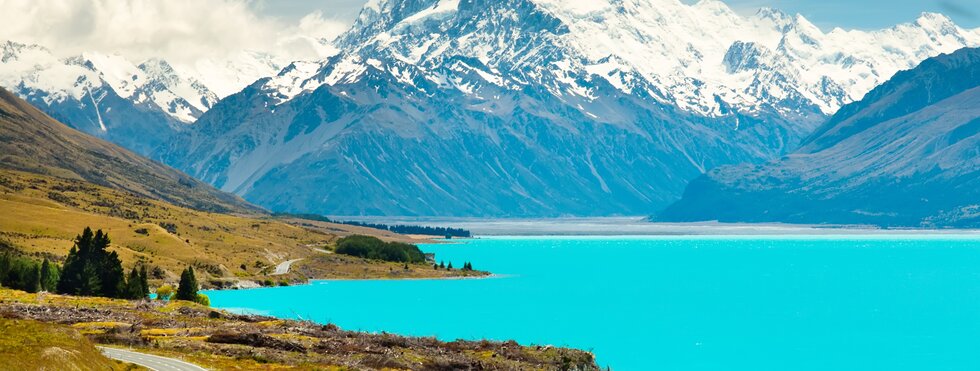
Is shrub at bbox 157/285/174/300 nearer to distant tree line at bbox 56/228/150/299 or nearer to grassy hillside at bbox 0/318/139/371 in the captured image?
distant tree line at bbox 56/228/150/299

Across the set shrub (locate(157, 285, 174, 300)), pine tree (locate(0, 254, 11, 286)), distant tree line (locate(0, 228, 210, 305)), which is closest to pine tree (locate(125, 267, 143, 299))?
distant tree line (locate(0, 228, 210, 305))

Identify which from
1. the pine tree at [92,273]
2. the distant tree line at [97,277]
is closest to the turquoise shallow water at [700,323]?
the distant tree line at [97,277]

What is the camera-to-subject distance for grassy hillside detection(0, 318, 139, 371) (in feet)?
168

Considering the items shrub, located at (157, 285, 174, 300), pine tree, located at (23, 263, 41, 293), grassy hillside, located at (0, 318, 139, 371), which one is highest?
pine tree, located at (23, 263, 41, 293)

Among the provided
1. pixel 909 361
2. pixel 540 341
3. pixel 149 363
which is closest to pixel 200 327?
pixel 149 363

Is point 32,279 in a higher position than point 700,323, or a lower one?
higher

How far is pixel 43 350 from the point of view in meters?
52.8

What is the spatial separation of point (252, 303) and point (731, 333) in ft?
228

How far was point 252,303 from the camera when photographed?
179500mm

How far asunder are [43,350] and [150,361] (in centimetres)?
1596

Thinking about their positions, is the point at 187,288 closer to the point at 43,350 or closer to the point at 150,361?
the point at 150,361

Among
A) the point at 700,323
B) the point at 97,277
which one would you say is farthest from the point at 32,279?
the point at 700,323

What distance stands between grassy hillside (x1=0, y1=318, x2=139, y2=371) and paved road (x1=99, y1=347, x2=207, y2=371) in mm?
3280

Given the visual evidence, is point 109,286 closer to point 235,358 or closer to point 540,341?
point 540,341
